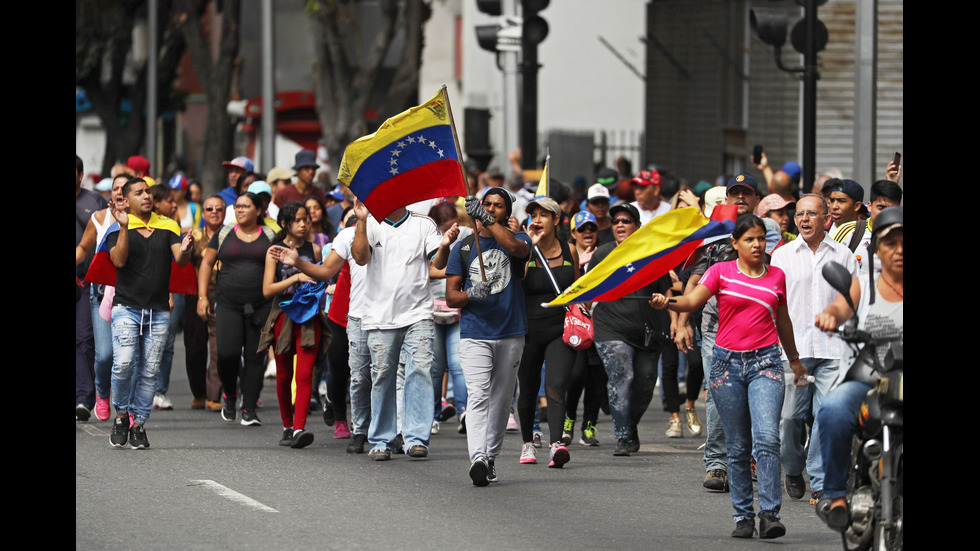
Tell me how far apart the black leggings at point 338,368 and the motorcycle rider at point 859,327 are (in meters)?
5.07

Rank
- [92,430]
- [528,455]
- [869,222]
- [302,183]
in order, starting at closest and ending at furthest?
[869,222] → [528,455] → [92,430] → [302,183]

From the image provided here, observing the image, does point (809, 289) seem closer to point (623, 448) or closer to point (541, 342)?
point (541, 342)

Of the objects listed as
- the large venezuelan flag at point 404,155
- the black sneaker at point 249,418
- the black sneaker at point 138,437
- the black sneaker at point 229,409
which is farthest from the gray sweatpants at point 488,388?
the black sneaker at point 229,409

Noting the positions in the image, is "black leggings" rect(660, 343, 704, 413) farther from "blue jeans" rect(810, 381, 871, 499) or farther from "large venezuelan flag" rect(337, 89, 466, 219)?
"blue jeans" rect(810, 381, 871, 499)

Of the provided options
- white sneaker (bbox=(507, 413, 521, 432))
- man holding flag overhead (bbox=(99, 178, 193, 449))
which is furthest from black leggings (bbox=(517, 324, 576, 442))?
man holding flag overhead (bbox=(99, 178, 193, 449))

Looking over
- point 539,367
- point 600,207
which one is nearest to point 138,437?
point 539,367

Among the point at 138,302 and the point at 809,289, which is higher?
the point at 809,289

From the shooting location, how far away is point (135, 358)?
10898 mm

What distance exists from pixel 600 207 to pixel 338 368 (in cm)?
298

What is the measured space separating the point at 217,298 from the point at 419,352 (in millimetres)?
2469

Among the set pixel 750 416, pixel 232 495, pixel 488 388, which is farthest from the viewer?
pixel 488 388

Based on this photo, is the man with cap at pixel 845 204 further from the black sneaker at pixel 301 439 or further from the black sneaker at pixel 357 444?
the black sneaker at pixel 301 439
